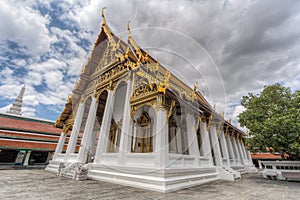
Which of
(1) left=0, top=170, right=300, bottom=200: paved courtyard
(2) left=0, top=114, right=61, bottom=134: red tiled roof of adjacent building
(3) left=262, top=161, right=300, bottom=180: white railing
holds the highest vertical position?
(2) left=0, top=114, right=61, bottom=134: red tiled roof of adjacent building

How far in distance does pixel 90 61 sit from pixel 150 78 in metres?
6.08

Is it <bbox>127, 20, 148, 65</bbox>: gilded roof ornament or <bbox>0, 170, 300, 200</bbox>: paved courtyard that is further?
<bbox>127, 20, 148, 65</bbox>: gilded roof ornament

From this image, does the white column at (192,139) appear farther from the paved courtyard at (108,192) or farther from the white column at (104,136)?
the white column at (104,136)

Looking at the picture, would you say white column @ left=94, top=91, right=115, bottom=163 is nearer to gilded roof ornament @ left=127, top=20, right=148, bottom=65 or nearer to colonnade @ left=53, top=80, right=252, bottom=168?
colonnade @ left=53, top=80, right=252, bottom=168

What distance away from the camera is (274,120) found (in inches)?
257

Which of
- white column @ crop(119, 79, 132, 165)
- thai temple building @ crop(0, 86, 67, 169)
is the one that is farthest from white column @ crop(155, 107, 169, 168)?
thai temple building @ crop(0, 86, 67, 169)

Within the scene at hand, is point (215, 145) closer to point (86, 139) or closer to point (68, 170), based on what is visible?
point (86, 139)

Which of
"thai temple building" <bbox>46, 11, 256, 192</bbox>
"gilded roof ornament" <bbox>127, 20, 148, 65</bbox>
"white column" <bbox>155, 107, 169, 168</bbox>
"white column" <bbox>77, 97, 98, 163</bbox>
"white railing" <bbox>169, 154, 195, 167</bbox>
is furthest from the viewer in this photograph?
"white column" <bbox>77, 97, 98, 163</bbox>

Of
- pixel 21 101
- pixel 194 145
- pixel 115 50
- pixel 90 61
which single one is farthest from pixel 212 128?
pixel 21 101

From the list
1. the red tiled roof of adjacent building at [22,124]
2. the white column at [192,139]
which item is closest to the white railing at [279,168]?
the white column at [192,139]

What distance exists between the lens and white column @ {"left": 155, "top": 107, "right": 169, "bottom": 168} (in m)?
4.86

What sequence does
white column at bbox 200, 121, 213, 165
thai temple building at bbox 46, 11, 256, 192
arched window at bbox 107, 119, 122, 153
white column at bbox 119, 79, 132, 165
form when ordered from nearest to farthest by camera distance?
thai temple building at bbox 46, 11, 256, 192 → white column at bbox 119, 79, 132, 165 → white column at bbox 200, 121, 213, 165 → arched window at bbox 107, 119, 122, 153

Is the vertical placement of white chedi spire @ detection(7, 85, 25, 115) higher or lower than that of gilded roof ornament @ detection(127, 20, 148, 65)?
higher

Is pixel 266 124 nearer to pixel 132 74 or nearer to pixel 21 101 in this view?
pixel 132 74
